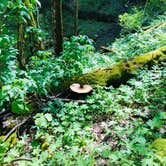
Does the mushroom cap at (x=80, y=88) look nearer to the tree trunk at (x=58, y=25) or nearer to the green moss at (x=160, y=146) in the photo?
the green moss at (x=160, y=146)

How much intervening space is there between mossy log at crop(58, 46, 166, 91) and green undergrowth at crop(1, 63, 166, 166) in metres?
0.22

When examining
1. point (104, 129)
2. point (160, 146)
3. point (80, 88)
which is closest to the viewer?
point (160, 146)

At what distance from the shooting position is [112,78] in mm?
5598

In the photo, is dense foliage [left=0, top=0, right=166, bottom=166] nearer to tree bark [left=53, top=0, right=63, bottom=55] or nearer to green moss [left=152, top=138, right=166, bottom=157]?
green moss [left=152, top=138, right=166, bottom=157]

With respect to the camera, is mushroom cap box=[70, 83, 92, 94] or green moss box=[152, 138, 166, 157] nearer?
green moss box=[152, 138, 166, 157]

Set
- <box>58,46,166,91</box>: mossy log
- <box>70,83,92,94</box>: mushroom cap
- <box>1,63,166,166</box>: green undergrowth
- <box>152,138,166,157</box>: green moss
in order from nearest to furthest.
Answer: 1. <box>152,138,166,157</box>: green moss
2. <box>1,63,166,166</box>: green undergrowth
3. <box>70,83,92,94</box>: mushroom cap
4. <box>58,46,166,91</box>: mossy log

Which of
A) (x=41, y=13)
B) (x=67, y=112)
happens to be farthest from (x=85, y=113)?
(x=41, y=13)

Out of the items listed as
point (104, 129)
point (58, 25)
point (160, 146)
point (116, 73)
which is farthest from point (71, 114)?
point (58, 25)

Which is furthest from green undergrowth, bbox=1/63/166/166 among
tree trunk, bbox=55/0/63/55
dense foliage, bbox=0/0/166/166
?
tree trunk, bbox=55/0/63/55

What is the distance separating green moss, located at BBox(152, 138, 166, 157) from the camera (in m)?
3.21

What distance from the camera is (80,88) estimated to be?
532cm

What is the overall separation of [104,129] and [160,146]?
1136 mm

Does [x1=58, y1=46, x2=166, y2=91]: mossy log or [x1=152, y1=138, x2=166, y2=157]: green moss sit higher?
[x1=58, y1=46, x2=166, y2=91]: mossy log

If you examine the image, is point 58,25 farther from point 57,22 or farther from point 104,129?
point 104,129
